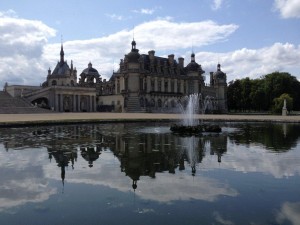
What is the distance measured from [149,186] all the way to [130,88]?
62.6 m

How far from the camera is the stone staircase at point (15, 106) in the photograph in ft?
177

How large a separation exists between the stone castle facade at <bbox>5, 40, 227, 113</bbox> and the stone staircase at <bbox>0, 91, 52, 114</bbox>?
8.90 metres

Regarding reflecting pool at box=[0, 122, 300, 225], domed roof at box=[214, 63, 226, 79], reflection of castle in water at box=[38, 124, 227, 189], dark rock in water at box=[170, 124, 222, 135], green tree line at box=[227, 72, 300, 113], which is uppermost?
domed roof at box=[214, 63, 226, 79]

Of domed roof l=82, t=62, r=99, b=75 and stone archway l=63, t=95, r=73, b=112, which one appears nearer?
stone archway l=63, t=95, r=73, b=112

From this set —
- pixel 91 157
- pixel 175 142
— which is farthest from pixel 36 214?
pixel 175 142

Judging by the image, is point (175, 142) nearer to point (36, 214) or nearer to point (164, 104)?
point (36, 214)

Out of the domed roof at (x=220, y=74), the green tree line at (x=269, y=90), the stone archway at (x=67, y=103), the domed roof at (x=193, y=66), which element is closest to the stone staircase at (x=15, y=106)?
the stone archway at (x=67, y=103)

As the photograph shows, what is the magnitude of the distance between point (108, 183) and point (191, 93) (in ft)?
248

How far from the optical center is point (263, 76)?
305 feet

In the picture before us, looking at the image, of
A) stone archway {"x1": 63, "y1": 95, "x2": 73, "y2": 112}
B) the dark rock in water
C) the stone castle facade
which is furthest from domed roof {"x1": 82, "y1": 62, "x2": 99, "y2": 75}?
the dark rock in water

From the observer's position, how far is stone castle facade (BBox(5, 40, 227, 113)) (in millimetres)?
70938

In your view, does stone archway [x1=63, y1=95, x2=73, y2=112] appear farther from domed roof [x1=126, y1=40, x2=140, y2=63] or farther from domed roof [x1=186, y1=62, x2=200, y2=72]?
domed roof [x1=186, y1=62, x2=200, y2=72]

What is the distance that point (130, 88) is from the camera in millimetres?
71625

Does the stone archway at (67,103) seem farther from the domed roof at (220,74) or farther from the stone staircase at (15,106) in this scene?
the domed roof at (220,74)
